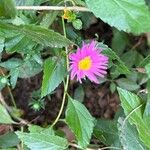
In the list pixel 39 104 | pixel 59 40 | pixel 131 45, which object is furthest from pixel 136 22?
pixel 131 45

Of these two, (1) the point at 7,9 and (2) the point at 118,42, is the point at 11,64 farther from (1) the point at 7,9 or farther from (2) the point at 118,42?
(2) the point at 118,42

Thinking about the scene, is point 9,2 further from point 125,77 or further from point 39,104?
point 125,77

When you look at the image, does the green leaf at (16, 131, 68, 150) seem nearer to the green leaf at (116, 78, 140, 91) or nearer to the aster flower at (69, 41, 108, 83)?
the aster flower at (69, 41, 108, 83)

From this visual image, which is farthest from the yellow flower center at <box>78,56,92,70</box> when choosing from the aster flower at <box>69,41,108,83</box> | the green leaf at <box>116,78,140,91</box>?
the green leaf at <box>116,78,140,91</box>

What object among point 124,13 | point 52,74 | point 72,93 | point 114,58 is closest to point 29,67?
point 52,74

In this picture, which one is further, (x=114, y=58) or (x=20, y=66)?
(x=20, y=66)

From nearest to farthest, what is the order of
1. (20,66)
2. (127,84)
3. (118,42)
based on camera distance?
(20,66), (127,84), (118,42)

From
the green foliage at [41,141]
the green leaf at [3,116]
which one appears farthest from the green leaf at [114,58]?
the green leaf at [3,116]

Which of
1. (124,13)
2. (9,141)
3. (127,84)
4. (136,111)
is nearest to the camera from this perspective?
(124,13)
